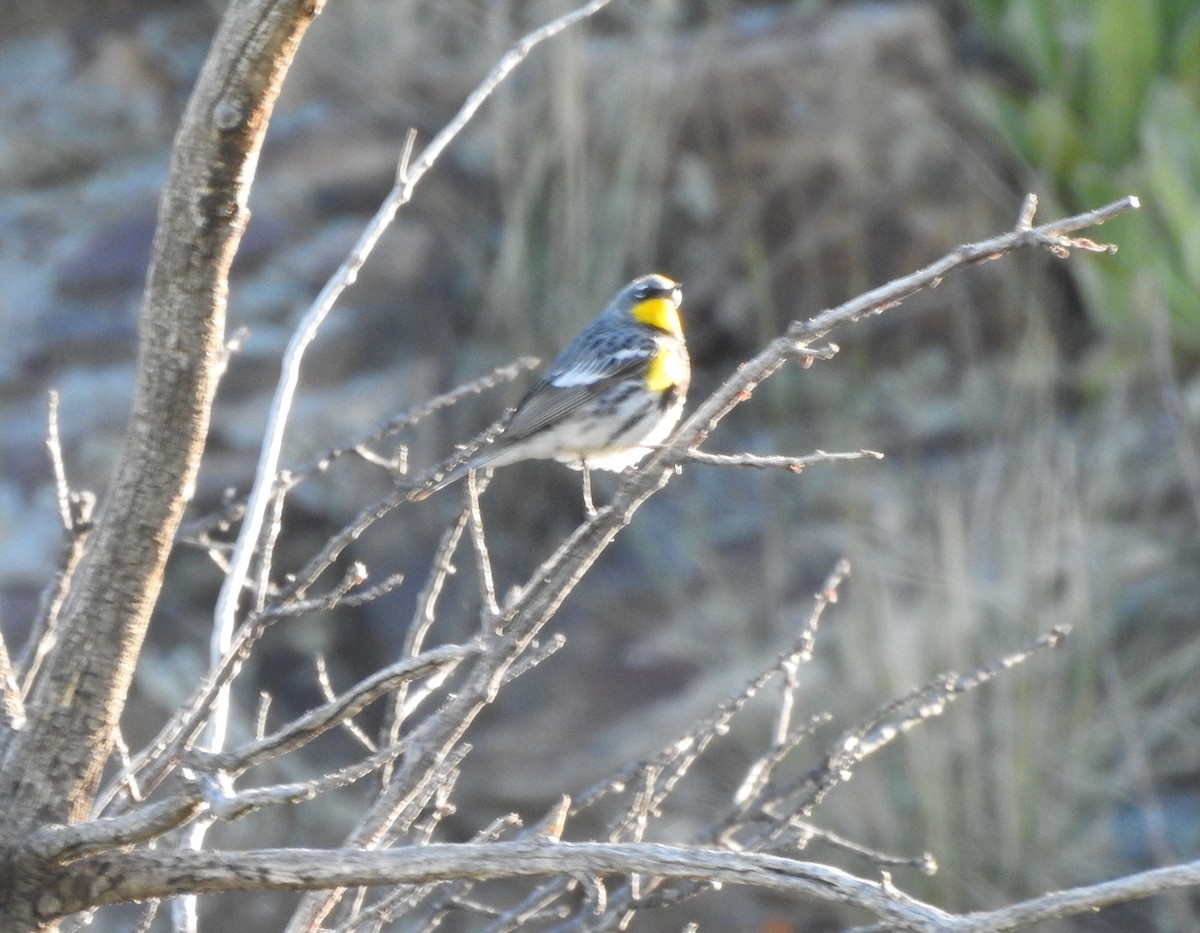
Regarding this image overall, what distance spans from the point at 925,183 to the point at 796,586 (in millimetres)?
2662

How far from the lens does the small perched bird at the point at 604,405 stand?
4.79 metres

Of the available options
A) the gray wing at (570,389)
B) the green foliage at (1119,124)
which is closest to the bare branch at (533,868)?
the gray wing at (570,389)

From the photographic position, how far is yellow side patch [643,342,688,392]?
16.0 feet

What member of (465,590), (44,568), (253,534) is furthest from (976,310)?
(253,534)

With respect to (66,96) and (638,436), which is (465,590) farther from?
(66,96)

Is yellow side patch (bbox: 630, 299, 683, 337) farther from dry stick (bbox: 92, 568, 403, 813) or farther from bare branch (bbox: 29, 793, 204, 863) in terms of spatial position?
bare branch (bbox: 29, 793, 204, 863)

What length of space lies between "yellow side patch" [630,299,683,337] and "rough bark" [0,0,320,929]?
11.0 ft

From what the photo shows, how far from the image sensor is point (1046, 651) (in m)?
6.29

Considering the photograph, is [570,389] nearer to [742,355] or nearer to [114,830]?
[114,830]

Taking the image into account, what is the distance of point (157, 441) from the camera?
1986 mm

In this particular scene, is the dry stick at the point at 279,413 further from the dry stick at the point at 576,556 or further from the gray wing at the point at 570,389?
the gray wing at the point at 570,389

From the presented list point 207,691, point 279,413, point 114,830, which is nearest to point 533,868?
point 114,830

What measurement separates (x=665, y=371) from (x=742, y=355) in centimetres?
343

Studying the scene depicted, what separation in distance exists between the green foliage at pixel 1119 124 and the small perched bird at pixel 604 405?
276 cm
